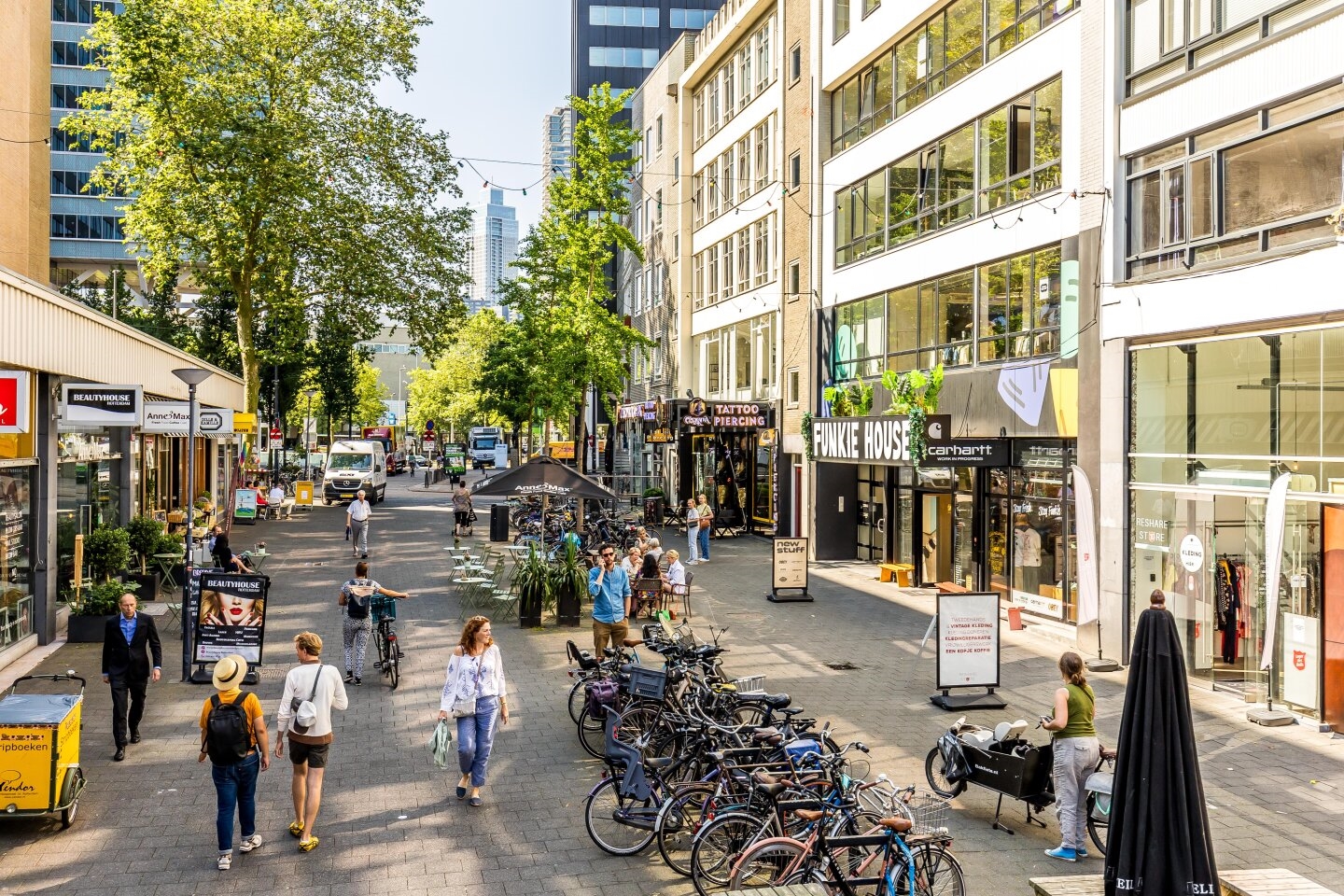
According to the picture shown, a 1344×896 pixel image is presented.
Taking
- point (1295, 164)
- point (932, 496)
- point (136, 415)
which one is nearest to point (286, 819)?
point (136, 415)

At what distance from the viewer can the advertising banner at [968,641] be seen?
43.8ft

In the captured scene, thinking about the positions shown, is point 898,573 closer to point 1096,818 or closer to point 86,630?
point 1096,818

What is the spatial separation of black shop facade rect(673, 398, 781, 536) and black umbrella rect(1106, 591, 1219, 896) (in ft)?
86.8

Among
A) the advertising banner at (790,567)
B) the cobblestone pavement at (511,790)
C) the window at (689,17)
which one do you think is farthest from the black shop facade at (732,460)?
the window at (689,17)

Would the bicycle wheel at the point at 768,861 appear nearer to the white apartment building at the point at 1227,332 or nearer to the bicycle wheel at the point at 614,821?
the bicycle wheel at the point at 614,821

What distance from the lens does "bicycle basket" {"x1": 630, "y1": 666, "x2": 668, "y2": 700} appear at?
1070 centimetres

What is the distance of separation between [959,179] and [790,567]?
8575 millimetres

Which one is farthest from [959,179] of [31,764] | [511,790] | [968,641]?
[31,764]

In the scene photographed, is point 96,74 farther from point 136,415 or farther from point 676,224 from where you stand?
point 136,415

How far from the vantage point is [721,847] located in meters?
7.84

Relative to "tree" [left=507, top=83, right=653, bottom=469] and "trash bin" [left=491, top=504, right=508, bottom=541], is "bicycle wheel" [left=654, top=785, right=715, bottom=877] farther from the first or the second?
"tree" [left=507, top=83, right=653, bottom=469]

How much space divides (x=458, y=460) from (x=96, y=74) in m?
44.0

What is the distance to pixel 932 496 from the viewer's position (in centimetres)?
2403

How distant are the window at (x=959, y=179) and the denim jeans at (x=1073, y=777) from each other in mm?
12125
